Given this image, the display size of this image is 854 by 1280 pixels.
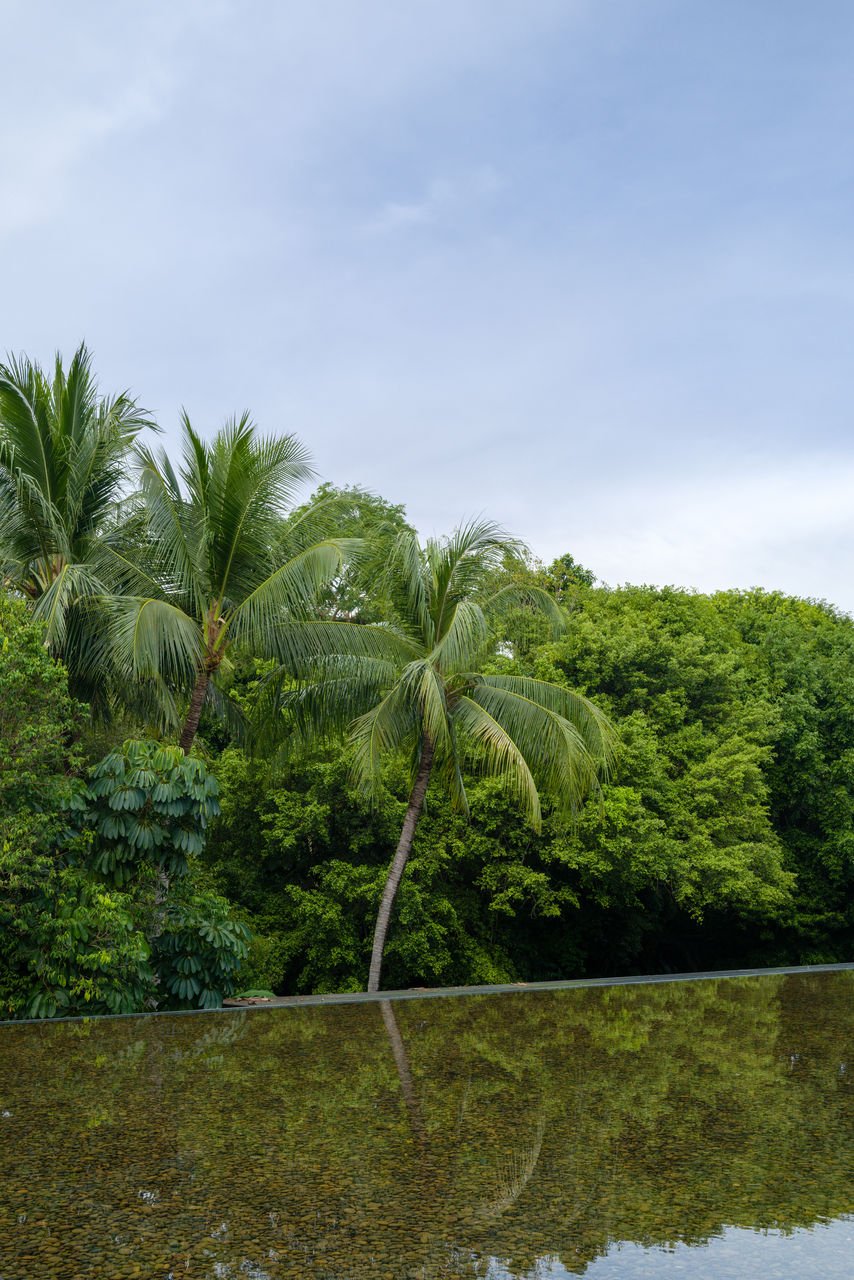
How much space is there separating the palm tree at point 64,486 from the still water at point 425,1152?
4.69 meters

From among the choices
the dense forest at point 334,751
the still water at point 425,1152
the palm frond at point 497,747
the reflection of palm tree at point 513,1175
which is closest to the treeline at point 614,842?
the dense forest at point 334,751

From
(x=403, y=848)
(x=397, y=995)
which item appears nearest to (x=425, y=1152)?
(x=397, y=995)

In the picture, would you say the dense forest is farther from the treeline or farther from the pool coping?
the pool coping

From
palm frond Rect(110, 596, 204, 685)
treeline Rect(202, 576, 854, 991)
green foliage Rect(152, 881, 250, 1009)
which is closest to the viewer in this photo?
green foliage Rect(152, 881, 250, 1009)

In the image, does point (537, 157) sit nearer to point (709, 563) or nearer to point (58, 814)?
point (58, 814)

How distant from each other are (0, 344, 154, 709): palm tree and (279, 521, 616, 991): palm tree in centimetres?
287

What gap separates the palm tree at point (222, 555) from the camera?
37.0ft

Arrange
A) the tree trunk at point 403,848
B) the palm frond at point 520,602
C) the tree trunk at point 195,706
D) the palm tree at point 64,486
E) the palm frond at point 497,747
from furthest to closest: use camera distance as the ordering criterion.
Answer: the palm frond at point 520,602 < the tree trunk at point 403,848 < the palm frond at point 497,747 < the tree trunk at point 195,706 < the palm tree at point 64,486

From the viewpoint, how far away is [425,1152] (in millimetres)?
4309

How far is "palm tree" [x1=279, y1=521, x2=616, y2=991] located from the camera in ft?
40.2

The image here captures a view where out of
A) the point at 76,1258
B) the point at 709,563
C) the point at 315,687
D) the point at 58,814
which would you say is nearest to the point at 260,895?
the point at 315,687

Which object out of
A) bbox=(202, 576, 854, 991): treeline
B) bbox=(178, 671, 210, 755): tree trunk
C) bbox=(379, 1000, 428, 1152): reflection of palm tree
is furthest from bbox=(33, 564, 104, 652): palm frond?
bbox=(379, 1000, 428, 1152): reflection of palm tree

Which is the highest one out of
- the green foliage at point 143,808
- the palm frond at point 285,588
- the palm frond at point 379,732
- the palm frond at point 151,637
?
the palm frond at point 285,588

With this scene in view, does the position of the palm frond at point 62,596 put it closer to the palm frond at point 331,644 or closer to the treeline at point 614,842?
the palm frond at point 331,644
